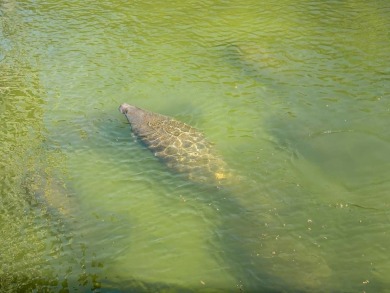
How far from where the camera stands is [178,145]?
24.2 feet

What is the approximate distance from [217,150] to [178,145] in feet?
2.35

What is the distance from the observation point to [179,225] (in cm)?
624

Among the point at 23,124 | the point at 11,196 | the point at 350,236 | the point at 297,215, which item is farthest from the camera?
the point at 23,124

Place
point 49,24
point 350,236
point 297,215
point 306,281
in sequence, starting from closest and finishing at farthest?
point 306,281 → point 350,236 → point 297,215 → point 49,24

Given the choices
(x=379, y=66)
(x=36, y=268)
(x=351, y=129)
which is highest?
(x=379, y=66)

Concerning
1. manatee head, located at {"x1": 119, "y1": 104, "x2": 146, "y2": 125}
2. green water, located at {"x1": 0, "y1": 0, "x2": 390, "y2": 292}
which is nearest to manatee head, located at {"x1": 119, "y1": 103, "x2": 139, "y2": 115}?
manatee head, located at {"x1": 119, "y1": 104, "x2": 146, "y2": 125}

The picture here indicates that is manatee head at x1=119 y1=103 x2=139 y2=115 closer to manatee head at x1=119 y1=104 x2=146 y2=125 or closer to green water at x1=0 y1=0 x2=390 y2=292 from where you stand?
manatee head at x1=119 y1=104 x2=146 y2=125

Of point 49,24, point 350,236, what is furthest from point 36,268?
point 49,24

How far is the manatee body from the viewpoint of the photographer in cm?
693

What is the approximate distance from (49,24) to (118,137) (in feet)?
22.2

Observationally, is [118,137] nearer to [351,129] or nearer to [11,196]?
[11,196]

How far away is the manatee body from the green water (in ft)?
0.69

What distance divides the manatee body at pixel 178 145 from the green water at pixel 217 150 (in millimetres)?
209

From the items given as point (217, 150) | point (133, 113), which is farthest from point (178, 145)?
point (133, 113)
